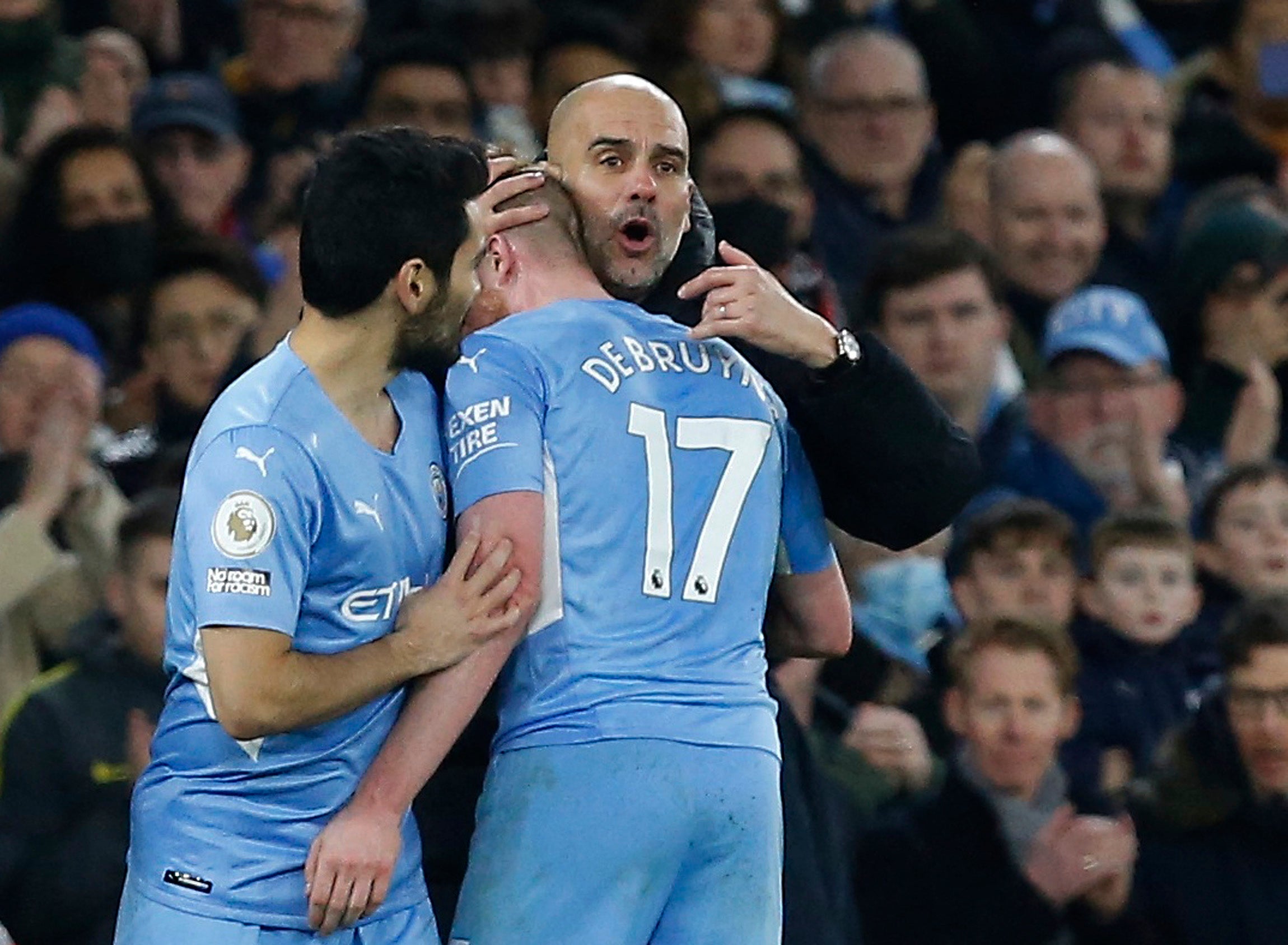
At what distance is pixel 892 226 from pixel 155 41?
272cm

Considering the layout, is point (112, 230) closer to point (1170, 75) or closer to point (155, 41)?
point (155, 41)

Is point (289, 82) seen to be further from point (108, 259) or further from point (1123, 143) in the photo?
point (1123, 143)

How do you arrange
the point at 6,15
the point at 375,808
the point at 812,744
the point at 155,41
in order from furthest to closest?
1. the point at 155,41
2. the point at 6,15
3. the point at 812,744
4. the point at 375,808

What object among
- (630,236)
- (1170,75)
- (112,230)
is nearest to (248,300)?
(112,230)

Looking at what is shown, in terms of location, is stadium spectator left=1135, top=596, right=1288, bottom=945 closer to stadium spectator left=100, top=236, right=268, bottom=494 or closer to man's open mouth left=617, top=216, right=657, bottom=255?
stadium spectator left=100, top=236, right=268, bottom=494

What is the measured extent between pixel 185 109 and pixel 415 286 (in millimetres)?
4596

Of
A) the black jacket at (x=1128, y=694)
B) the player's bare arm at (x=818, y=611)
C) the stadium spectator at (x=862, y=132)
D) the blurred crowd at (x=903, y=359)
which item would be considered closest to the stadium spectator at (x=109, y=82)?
the blurred crowd at (x=903, y=359)

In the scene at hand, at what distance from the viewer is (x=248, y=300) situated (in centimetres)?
820

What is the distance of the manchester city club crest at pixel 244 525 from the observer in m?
4.41

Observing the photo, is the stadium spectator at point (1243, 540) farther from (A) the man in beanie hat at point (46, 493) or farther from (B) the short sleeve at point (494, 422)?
(B) the short sleeve at point (494, 422)

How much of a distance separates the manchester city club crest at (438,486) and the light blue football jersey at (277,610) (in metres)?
0.04

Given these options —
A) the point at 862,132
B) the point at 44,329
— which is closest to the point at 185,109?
the point at 44,329

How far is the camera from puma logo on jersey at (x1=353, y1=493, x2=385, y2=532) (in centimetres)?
455

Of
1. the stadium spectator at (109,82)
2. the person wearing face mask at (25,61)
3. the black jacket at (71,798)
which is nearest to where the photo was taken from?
the black jacket at (71,798)
